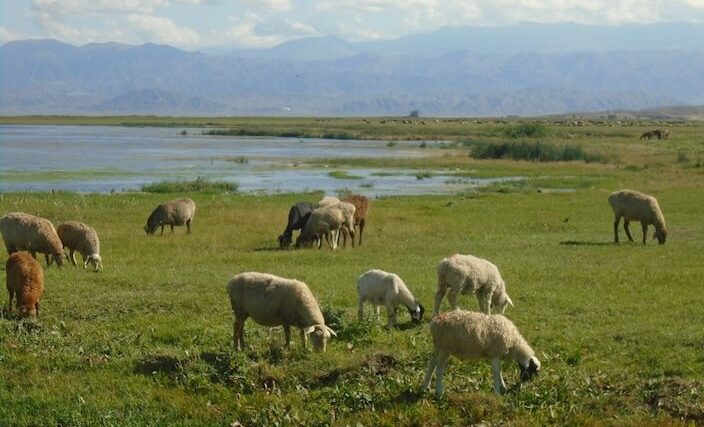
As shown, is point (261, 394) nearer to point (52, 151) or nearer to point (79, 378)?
point (79, 378)

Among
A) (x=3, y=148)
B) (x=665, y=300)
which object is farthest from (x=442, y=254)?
(x=3, y=148)

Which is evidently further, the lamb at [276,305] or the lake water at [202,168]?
the lake water at [202,168]

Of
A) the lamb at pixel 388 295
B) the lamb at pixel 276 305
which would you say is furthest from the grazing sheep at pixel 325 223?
the lamb at pixel 276 305

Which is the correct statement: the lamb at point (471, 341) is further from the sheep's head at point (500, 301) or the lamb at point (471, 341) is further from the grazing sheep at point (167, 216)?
the grazing sheep at point (167, 216)

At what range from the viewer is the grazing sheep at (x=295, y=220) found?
28.3m

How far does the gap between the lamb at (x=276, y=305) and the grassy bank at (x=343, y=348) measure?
0.42m

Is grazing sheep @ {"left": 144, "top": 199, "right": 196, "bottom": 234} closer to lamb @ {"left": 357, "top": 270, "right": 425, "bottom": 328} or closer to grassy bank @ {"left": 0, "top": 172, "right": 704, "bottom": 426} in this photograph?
grassy bank @ {"left": 0, "top": 172, "right": 704, "bottom": 426}

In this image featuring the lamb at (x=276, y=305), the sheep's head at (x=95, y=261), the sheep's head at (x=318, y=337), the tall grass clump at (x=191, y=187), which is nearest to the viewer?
the sheep's head at (x=318, y=337)

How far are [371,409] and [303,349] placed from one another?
2269 mm

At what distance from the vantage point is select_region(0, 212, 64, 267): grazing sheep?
22.2m

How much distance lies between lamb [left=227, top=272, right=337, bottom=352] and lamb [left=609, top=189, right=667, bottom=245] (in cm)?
1691

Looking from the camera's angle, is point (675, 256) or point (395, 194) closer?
point (675, 256)

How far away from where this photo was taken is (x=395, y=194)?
49094 millimetres

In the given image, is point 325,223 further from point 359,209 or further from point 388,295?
Answer: point 388,295
